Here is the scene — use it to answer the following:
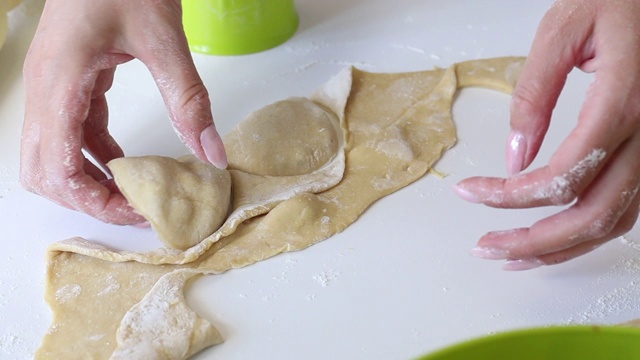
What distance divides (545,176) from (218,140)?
48 centimetres

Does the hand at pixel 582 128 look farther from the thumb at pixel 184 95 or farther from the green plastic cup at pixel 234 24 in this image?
the green plastic cup at pixel 234 24

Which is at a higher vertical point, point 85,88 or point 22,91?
point 85,88

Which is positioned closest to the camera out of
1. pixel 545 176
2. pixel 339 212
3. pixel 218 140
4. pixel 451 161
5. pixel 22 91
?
pixel 545 176

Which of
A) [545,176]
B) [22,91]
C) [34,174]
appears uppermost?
[545,176]

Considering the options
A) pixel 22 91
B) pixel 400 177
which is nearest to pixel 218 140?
pixel 400 177

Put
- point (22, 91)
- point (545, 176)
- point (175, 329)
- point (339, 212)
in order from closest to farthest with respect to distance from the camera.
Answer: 1. point (545, 176)
2. point (175, 329)
3. point (339, 212)
4. point (22, 91)

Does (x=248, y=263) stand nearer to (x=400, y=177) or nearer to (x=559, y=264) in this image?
(x=400, y=177)

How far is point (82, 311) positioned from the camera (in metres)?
1.09

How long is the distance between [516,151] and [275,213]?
0.43 metres

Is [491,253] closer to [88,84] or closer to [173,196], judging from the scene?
[173,196]

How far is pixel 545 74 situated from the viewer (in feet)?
3.03

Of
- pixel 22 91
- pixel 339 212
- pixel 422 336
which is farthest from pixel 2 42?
pixel 422 336

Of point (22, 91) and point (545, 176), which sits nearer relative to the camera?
point (545, 176)

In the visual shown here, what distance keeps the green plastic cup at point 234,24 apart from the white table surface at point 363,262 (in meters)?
0.06
